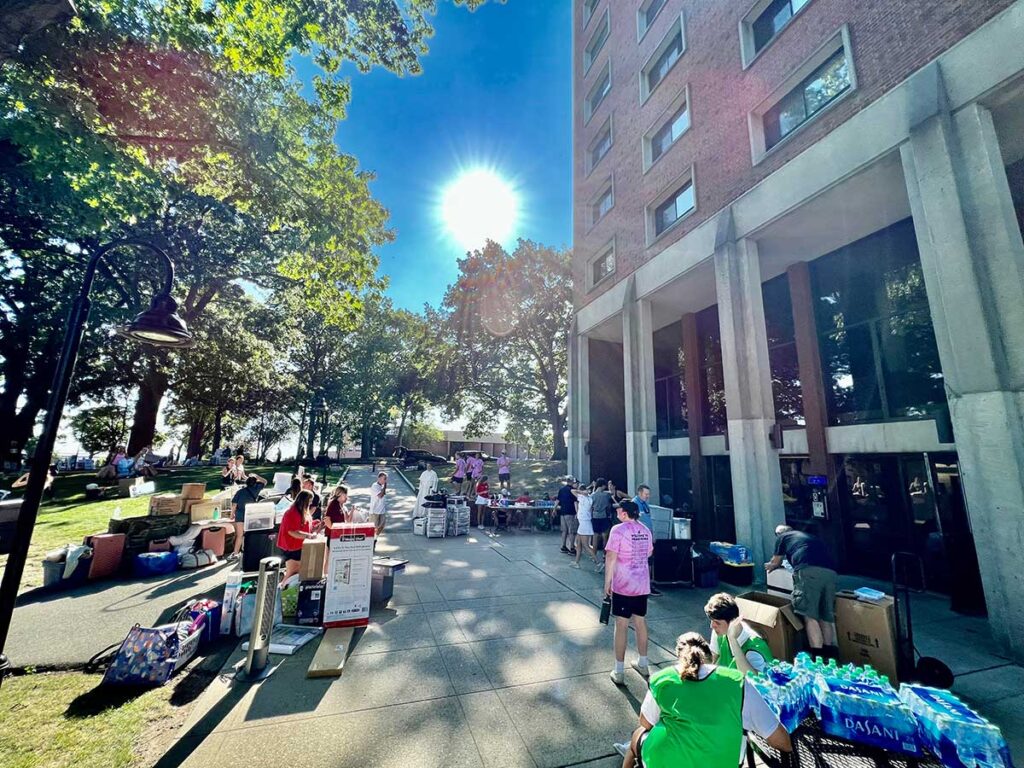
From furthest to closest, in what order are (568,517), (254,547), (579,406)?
(579,406) < (568,517) < (254,547)

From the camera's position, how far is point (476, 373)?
3481cm

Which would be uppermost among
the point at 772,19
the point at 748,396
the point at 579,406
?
the point at 772,19

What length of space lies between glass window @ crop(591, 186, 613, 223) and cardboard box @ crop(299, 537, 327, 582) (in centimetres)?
1788

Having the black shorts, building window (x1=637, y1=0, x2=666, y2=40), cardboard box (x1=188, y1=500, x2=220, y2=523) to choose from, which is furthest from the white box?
building window (x1=637, y1=0, x2=666, y2=40)

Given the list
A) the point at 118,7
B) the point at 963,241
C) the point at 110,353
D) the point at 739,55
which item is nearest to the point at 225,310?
the point at 110,353

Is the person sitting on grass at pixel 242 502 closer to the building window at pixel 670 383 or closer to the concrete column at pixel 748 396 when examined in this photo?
the concrete column at pixel 748 396

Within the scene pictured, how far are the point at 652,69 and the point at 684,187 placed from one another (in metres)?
6.39

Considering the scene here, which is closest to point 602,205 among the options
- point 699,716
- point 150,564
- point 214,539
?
point 214,539

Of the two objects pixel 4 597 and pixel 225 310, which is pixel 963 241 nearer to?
pixel 4 597

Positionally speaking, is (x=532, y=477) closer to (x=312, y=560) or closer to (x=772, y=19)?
(x=312, y=560)

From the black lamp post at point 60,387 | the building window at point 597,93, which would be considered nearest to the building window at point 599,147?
the building window at point 597,93

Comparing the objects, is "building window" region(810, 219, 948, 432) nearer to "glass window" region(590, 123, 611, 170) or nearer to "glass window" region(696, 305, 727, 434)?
"glass window" region(696, 305, 727, 434)

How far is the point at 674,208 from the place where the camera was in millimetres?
15234

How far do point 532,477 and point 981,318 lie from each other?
20.5 metres
